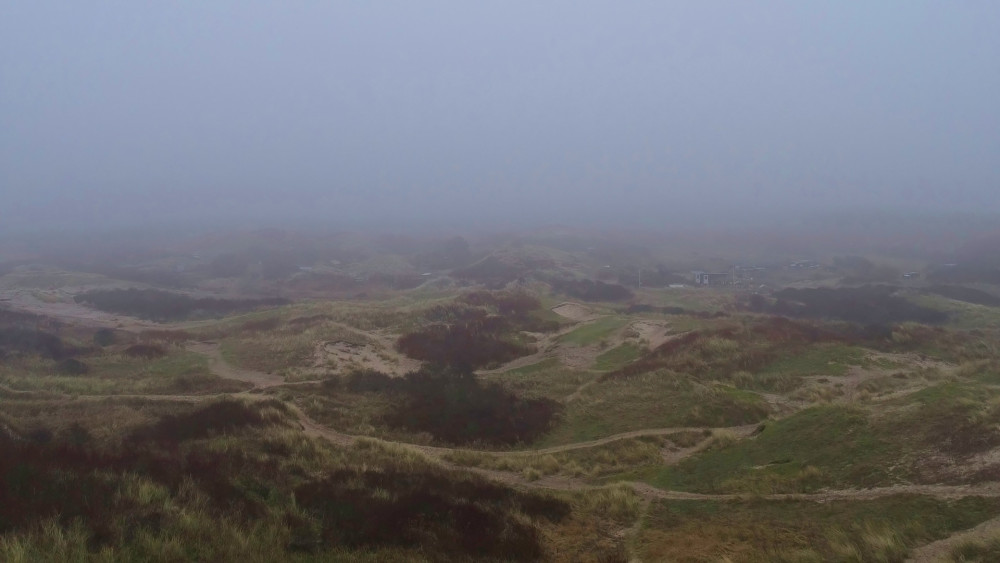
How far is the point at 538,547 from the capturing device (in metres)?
9.61

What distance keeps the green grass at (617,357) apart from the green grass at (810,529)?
760 inches

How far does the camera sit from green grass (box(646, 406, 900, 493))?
11.9 m

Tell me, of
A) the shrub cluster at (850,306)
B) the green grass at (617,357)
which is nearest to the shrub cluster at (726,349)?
the green grass at (617,357)

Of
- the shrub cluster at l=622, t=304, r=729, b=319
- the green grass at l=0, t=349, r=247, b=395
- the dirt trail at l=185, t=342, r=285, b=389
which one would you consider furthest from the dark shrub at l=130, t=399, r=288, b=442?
the shrub cluster at l=622, t=304, r=729, b=319

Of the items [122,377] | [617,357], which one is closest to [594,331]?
[617,357]

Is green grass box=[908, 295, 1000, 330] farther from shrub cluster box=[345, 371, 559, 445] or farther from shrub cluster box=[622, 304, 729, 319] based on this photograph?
shrub cluster box=[345, 371, 559, 445]

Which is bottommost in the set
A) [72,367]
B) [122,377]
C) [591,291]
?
[591,291]

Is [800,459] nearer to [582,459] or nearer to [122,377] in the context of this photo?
[582,459]

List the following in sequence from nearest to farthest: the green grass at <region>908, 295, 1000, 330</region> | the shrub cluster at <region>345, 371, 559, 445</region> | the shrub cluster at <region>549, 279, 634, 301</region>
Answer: the shrub cluster at <region>345, 371, 559, 445</region>
the green grass at <region>908, 295, 1000, 330</region>
the shrub cluster at <region>549, 279, 634, 301</region>

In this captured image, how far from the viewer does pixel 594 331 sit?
3847cm

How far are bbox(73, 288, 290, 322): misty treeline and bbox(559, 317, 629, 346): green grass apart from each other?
39900 mm

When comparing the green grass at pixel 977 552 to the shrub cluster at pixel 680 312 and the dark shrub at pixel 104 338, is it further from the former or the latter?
the dark shrub at pixel 104 338

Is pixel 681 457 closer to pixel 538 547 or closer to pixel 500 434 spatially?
pixel 500 434

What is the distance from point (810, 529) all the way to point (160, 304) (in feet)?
220
